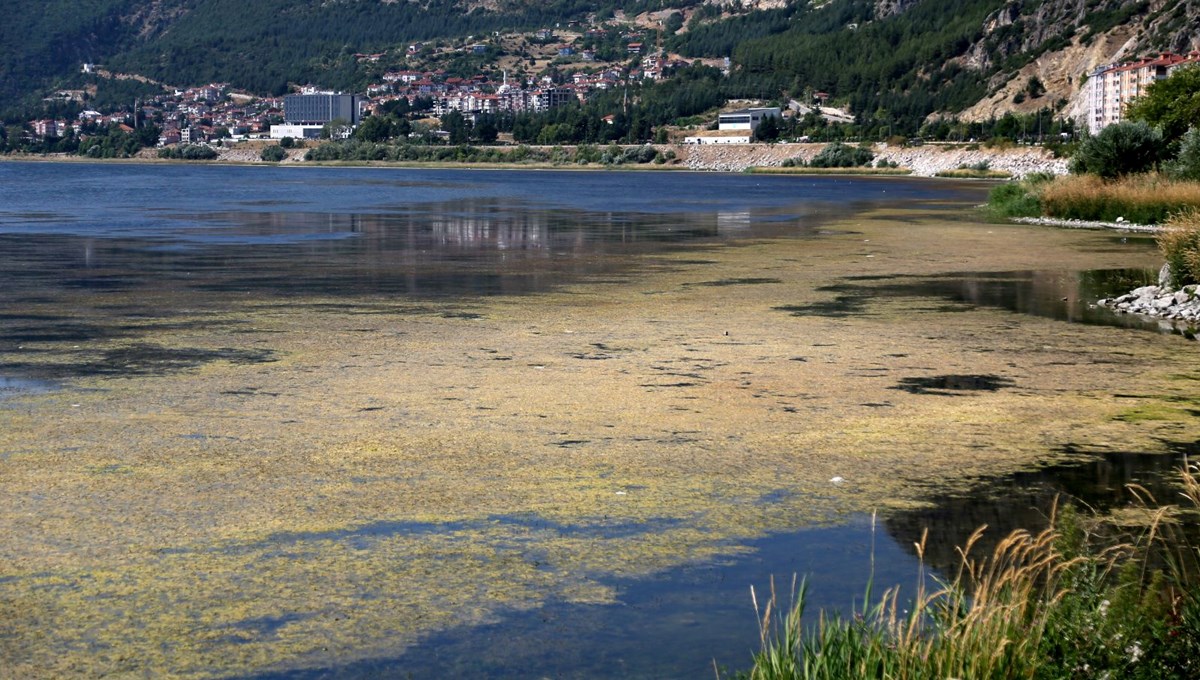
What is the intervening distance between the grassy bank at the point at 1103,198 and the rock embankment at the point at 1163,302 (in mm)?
11266

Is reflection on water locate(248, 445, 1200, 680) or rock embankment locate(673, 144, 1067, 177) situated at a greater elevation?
rock embankment locate(673, 144, 1067, 177)

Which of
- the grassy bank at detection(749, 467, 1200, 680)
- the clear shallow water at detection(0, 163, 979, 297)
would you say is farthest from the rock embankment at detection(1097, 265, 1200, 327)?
the grassy bank at detection(749, 467, 1200, 680)

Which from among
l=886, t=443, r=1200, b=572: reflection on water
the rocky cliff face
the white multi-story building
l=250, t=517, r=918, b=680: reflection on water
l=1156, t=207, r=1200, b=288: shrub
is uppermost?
the rocky cliff face

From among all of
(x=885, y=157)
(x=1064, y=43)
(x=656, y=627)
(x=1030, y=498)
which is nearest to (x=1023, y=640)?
(x=656, y=627)

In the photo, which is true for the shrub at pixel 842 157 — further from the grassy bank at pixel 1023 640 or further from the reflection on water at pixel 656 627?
the grassy bank at pixel 1023 640

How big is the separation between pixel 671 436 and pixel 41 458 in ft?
15.6

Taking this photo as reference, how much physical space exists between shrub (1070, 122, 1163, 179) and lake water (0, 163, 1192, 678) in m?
7.37

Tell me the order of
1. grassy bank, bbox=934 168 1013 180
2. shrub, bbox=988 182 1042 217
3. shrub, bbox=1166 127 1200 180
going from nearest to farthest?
shrub, bbox=1166 127 1200 180 → shrub, bbox=988 182 1042 217 → grassy bank, bbox=934 168 1013 180

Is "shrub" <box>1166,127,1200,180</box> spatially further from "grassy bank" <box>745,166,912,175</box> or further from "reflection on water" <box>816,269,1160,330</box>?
"grassy bank" <box>745,166,912,175</box>

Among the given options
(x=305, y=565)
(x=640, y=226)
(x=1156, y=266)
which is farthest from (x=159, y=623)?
(x=640, y=226)

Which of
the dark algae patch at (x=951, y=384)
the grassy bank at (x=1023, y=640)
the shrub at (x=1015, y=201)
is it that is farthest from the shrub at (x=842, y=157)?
the grassy bank at (x=1023, y=640)

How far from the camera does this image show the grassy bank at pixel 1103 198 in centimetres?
3384

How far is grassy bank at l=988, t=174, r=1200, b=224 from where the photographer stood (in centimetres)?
3384

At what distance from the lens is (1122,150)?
38844 millimetres
